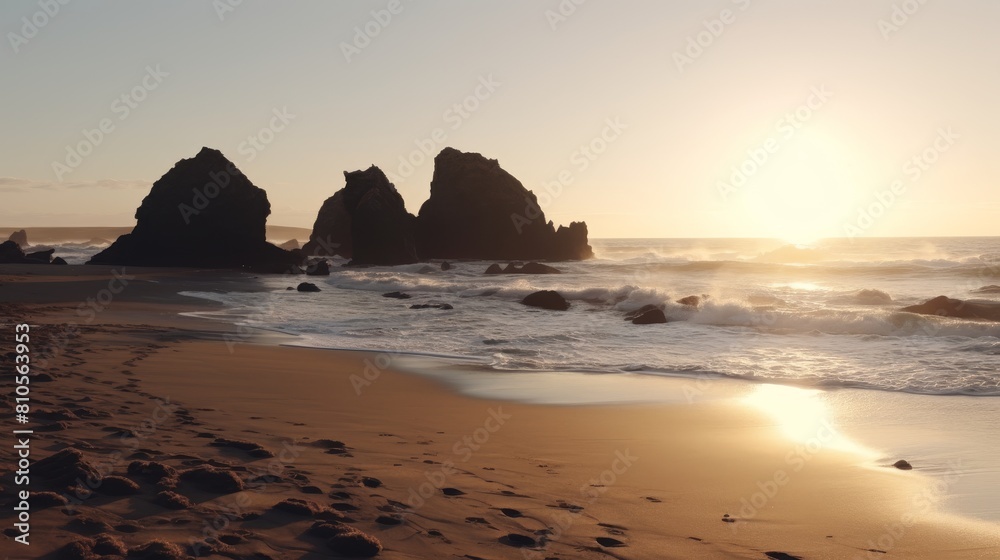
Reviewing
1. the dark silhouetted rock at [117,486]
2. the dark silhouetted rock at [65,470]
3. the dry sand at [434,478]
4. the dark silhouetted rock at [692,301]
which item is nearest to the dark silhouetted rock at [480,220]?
the dark silhouetted rock at [692,301]

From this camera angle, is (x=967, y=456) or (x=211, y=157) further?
(x=211, y=157)

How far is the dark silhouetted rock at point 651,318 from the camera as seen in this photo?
819 inches

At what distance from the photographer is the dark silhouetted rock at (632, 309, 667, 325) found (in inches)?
819

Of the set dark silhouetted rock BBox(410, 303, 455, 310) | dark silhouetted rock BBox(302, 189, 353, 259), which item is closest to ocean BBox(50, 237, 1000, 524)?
dark silhouetted rock BBox(410, 303, 455, 310)

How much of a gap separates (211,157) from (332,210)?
102 feet

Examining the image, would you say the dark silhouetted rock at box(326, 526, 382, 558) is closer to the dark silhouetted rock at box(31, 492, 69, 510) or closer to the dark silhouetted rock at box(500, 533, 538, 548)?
the dark silhouetted rock at box(500, 533, 538, 548)

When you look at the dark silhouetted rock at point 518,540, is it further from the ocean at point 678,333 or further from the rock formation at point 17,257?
the rock formation at point 17,257

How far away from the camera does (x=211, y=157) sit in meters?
52.3

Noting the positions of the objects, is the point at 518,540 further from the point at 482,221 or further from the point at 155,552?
the point at 482,221

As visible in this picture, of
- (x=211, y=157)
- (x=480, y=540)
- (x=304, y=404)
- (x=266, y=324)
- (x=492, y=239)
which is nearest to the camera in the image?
(x=480, y=540)

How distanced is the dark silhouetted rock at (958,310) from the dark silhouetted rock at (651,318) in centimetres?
712

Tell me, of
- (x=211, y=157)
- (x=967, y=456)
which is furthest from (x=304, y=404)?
(x=211, y=157)

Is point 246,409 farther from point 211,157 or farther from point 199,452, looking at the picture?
point 211,157

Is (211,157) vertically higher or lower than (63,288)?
higher
